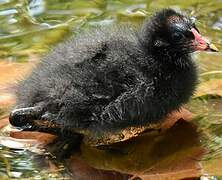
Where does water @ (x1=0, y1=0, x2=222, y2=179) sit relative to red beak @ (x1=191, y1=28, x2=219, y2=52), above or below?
below

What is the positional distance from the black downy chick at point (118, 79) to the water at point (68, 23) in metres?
0.26

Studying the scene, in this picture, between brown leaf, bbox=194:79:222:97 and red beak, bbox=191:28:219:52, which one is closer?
red beak, bbox=191:28:219:52

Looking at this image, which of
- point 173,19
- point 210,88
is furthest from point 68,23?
point 173,19

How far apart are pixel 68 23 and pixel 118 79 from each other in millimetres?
1243

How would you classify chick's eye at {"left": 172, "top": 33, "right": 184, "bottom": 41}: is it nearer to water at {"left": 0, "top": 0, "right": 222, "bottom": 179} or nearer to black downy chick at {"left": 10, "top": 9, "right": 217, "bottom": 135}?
black downy chick at {"left": 10, "top": 9, "right": 217, "bottom": 135}

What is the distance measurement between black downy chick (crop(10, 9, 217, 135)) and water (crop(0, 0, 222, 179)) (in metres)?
0.26

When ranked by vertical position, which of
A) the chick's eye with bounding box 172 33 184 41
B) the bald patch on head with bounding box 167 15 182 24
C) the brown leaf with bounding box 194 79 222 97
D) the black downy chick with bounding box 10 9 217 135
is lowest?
the brown leaf with bounding box 194 79 222 97

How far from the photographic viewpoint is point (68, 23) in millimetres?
4090

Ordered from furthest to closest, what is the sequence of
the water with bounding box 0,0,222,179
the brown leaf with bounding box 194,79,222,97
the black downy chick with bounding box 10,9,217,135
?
1. the water with bounding box 0,0,222,179
2. the brown leaf with bounding box 194,79,222,97
3. the black downy chick with bounding box 10,9,217,135

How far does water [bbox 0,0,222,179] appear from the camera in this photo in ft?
11.4

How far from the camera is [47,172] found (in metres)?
2.83

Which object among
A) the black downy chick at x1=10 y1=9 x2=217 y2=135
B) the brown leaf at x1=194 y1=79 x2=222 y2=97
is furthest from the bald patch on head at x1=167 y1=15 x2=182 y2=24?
the brown leaf at x1=194 y1=79 x2=222 y2=97

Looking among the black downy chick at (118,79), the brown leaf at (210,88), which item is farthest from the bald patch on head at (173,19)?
the brown leaf at (210,88)

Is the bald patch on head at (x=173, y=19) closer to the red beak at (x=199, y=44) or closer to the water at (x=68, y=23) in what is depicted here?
the red beak at (x=199, y=44)
